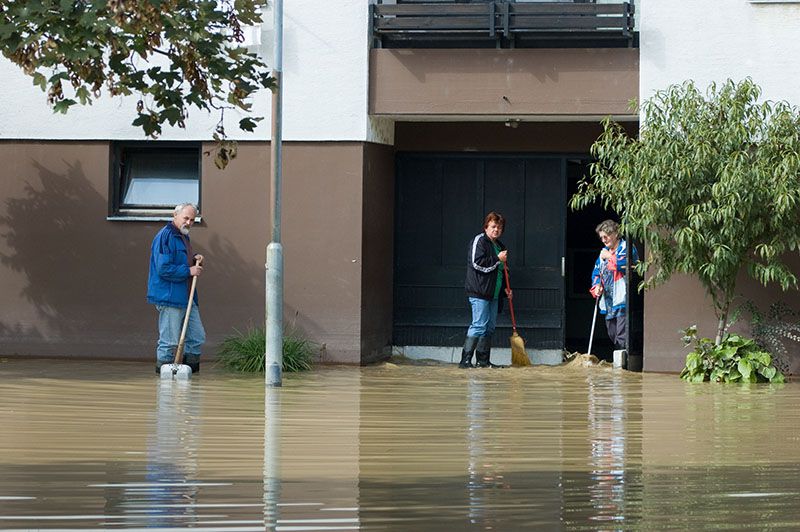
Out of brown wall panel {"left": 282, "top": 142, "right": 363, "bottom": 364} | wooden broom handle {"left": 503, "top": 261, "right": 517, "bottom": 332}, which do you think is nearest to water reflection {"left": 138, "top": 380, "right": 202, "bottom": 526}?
brown wall panel {"left": 282, "top": 142, "right": 363, "bottom": 364}

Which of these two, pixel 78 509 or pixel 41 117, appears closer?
pixel 78 509

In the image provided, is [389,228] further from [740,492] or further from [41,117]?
[740,492]

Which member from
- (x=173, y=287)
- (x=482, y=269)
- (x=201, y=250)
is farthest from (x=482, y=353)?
(x=173, y=287)

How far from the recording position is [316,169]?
17250mm

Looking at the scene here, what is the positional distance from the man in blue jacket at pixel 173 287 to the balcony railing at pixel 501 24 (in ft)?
10.7

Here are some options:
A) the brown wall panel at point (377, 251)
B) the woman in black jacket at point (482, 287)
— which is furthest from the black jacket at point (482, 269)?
the brown wall panel at point (377, 251)

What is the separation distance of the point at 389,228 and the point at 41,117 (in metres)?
4.27

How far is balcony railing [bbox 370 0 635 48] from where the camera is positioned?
16594 mm

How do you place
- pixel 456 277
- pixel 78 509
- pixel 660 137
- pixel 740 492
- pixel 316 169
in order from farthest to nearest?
pixel 456 277, pixel 316 169, pixel 660 137, pixel 740 492, pixel 78 509

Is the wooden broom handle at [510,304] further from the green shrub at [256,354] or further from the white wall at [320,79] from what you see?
the green shrub at [256,354]

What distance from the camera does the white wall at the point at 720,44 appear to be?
16484 millimetres

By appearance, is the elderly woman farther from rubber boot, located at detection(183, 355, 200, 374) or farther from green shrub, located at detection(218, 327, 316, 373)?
rubber boot, located at detection(183, 355, 200, 374)

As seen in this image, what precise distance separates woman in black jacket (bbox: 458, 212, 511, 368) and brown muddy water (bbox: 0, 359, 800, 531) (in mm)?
1870

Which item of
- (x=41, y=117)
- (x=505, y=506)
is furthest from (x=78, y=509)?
(x=41, y=117)
